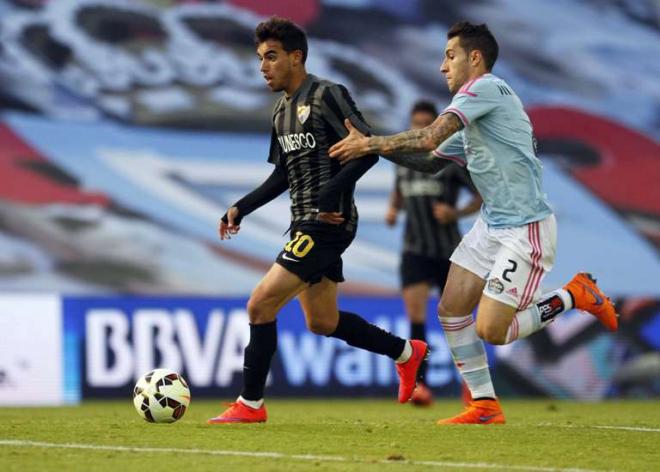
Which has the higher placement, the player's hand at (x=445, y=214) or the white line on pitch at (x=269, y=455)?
the player's hand at (x=445, y=214)

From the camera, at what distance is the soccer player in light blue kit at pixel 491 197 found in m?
7.27

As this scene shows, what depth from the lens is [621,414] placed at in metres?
10.2

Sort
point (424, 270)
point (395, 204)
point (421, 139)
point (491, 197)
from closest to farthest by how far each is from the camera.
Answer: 1. point (421, 139)
2. point (491, 197)
3. point (424, 270)
4. point (395, 204)

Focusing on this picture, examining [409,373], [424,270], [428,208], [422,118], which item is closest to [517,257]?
[409,373]

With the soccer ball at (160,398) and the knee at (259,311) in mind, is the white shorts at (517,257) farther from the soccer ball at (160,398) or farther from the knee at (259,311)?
the soccer ball at (160,398)

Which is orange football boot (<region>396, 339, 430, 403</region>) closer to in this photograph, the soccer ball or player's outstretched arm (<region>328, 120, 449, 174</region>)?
player's outstretched arm (<region>328, 120, 449, 174</region>)

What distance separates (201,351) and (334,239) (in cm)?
566

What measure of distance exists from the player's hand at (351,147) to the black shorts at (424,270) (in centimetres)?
407

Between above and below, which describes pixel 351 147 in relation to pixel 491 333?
above

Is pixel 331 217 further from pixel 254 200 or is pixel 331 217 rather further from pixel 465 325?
pixel 465 325

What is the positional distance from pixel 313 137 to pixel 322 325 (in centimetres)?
109

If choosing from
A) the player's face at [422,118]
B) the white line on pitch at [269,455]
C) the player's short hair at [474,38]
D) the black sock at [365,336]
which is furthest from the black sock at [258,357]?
the player's face at [422,118]

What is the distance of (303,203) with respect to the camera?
7.59 meters

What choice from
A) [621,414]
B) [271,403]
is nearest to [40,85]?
[271,403]
